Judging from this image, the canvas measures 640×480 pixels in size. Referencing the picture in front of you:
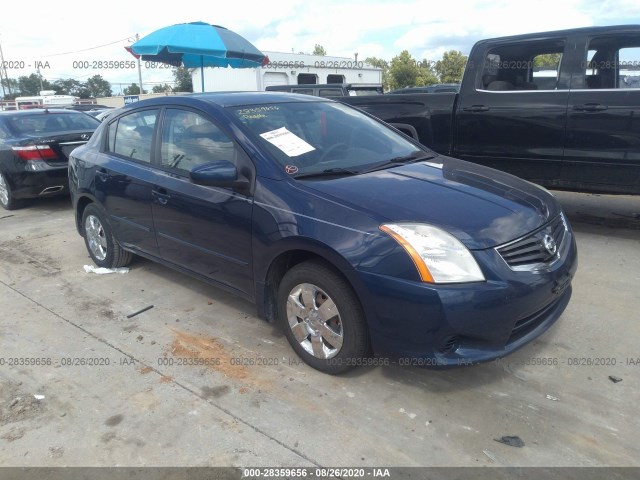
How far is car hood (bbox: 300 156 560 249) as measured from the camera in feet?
8.89

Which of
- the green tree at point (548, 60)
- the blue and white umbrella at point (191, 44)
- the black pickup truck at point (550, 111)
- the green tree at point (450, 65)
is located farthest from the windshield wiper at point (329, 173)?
the green tree at point (450, 65)

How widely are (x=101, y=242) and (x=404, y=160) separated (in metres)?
3.00

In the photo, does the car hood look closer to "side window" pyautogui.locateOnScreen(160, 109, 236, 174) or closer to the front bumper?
the front bumper

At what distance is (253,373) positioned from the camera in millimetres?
3178

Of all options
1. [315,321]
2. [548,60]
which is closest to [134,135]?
[315,321]

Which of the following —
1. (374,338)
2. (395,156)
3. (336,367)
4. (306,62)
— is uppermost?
(306,62)

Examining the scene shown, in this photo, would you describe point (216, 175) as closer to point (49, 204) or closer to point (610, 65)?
point (610, 65)

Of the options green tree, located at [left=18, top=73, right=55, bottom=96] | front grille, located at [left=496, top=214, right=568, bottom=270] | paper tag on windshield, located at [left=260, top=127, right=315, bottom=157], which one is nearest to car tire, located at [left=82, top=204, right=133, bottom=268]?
paper tag on windshield, located at [left=260, top=127, right=315, bottom=157]

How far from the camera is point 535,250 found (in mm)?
2809

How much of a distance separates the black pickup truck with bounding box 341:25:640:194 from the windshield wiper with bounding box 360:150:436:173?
5.01ft

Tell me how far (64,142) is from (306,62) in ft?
38.0

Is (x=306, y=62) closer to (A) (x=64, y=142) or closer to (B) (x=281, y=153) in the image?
(A) (x=64, y=142)

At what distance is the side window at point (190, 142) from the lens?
347 cm

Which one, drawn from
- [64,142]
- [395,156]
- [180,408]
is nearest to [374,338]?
[180,408]
